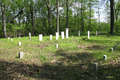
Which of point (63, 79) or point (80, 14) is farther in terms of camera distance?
point (80, 14)

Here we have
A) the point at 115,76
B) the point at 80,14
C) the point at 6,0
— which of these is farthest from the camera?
the point at 80,14

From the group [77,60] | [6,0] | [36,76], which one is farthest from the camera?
[6,0]

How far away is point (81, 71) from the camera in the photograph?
209 inches

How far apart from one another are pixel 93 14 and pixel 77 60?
34.4 m

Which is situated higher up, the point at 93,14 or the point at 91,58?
the point at 93,14

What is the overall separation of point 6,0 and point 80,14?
75.2ft

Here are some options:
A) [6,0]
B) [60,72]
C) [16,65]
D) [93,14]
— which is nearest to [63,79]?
[60,72]

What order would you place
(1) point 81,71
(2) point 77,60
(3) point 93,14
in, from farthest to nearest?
(3) point 93,14
(2) point 77,60
(1) point 81,71

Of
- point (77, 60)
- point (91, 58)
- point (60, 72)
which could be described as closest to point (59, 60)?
Result: point (77, 60)

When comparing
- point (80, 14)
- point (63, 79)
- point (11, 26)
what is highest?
point (80, 14)

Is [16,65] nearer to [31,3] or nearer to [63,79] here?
[63,79]

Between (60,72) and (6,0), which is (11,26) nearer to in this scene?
(6,0)

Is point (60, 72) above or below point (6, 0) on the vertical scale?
below

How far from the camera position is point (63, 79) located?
4.66m
